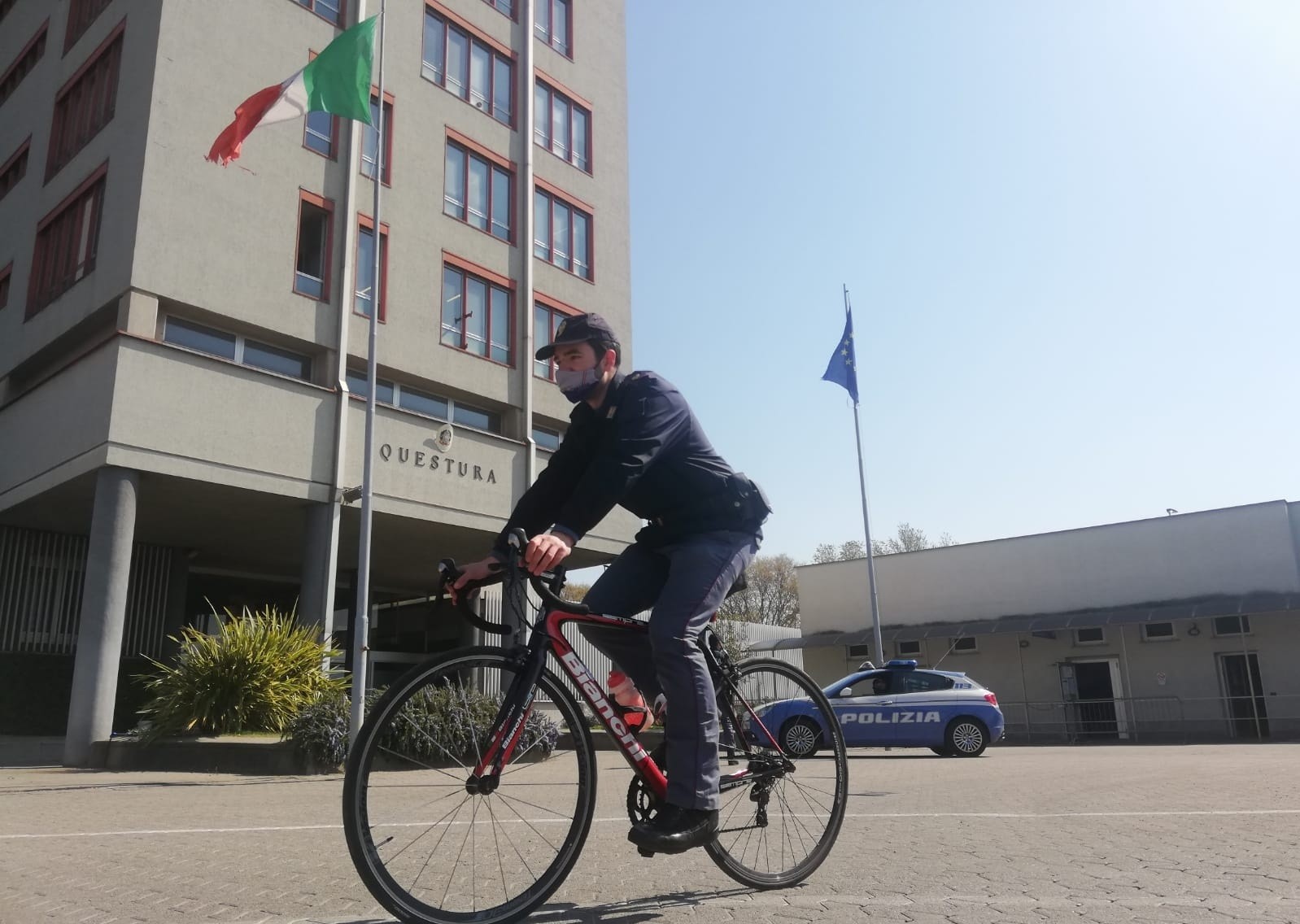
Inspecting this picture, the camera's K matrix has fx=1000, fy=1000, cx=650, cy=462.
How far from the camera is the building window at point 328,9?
21203mm

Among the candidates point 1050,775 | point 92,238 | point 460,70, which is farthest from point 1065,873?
point 460,70

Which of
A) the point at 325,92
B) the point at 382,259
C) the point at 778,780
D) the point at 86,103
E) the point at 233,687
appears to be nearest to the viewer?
the point at 778,780

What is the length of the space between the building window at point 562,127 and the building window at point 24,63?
38.8ft

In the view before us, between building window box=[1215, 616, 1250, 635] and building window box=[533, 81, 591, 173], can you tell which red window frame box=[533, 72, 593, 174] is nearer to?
building window box=[533, 81, 591, 173]

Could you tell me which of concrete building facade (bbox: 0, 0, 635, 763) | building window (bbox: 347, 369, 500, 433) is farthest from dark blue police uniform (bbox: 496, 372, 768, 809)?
building window (bbox: 347, 369, 500, 433)

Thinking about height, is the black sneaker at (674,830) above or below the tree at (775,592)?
below

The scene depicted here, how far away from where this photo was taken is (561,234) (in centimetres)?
2680

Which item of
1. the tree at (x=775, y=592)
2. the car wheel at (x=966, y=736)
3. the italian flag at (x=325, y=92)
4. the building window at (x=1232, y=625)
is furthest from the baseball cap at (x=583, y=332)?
the tree at (x=775, y=592)

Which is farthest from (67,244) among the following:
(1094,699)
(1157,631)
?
(1157,631)

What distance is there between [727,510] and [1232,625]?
29.2m

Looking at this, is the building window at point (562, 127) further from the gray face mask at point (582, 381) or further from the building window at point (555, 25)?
the gray face mask at point (582, 381)

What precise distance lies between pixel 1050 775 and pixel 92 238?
18.8 m

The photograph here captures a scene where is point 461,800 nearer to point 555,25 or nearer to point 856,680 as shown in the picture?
point 856,680

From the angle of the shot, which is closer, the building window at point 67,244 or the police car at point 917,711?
the police car at point 917,711
